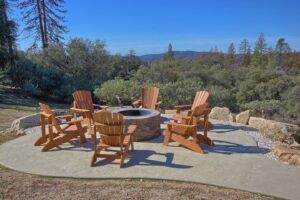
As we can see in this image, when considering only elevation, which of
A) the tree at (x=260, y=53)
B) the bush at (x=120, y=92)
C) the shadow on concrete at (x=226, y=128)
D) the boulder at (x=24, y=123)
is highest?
the tree at (x=260, y=53)

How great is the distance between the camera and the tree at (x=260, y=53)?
1502 inches

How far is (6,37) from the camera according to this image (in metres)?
13.8

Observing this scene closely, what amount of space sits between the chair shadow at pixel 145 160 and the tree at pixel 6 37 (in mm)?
11134

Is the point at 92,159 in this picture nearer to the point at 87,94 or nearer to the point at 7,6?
the point at 87,94

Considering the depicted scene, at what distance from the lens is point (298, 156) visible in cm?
473

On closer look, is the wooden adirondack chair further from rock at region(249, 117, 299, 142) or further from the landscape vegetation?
rock at region(249, 117, 299, 142)

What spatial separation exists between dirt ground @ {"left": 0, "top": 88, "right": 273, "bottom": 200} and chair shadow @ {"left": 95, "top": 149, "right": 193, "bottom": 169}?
610mm

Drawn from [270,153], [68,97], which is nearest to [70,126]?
[270,153]

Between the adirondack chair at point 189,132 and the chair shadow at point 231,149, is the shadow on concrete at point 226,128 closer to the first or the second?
the chair shadow at point 231,149

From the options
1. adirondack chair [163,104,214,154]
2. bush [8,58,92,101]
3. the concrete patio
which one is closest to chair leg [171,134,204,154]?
adirondack chair [163,104,214,154]

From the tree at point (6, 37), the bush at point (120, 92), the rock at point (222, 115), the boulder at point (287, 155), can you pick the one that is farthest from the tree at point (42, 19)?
the boulder at point (287, 155)

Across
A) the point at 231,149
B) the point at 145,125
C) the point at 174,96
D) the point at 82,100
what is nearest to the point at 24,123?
the point at 82,100

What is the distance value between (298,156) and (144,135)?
2.82 meters

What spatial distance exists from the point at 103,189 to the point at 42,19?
1920 cm
